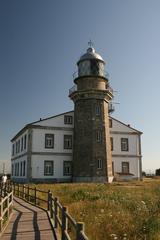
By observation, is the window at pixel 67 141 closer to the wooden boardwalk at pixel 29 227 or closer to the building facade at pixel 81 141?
the building facade at pixel 81 141

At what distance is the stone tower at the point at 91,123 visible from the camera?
105 feet

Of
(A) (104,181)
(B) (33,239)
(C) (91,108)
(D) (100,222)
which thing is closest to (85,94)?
(C) (91,108)

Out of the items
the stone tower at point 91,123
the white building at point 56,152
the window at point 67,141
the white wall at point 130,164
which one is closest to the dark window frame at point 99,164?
the stone tower at point 91,123

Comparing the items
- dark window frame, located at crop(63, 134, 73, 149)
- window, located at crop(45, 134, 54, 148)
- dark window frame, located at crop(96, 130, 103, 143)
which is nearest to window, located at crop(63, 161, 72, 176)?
dark window frame, located at crop(63, 134, 73, 149)

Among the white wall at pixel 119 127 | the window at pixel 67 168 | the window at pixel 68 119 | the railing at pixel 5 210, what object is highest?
the window at pixel 68 119

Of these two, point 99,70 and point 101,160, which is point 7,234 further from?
point 99,70

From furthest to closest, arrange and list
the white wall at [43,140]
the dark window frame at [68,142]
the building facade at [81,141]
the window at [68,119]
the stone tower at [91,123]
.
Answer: the window at [68,119], the dark window frame at [68,142], the white wall at [43,140], the building facade at [81,141], the stone tower at [91,123]

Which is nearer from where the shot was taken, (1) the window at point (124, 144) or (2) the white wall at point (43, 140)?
(2) the white wall at point (43, 140)

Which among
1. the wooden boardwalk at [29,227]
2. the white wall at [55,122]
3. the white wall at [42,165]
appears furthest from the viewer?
the white wall at [55,122]

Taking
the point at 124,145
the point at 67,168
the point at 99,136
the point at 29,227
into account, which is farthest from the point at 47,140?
the point at 29,227

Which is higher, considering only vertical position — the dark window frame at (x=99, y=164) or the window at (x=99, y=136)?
the window at (x=99, y=136)

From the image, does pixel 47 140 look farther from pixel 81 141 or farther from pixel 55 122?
pixel 81 141

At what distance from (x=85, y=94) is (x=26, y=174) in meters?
11.5

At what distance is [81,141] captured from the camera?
108 ft
